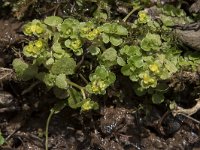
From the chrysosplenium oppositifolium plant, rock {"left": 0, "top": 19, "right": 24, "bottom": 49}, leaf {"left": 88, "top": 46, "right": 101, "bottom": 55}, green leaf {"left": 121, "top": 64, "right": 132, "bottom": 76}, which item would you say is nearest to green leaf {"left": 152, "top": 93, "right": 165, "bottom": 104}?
the chrysosplenium oppositifolium plant

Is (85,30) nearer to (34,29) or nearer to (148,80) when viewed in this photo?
(34,29)

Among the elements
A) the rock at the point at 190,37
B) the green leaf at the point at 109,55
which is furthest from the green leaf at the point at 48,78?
the rock at the point at 190,37

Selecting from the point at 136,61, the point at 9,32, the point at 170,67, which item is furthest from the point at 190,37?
the point at 9,32

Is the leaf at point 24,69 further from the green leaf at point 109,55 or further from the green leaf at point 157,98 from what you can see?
the green leaf at point 157,98

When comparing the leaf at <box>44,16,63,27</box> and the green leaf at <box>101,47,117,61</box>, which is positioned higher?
the leaf at <box>44,16,63,27</box>

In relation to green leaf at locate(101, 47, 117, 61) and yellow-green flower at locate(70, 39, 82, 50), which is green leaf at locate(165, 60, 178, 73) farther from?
yellow-green flower at locate(70, 39, 82, 50)
